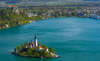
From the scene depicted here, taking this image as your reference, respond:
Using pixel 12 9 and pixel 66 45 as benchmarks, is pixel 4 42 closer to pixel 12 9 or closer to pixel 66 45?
pixel 66 45

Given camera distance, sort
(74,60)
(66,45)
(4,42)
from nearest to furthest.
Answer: (74,60), (66,45), (4,42)

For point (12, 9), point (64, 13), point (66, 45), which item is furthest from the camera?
point (64, 13)

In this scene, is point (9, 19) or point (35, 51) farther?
point (9, 19)

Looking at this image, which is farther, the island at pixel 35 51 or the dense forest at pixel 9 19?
the dense forest at pixel 9 19

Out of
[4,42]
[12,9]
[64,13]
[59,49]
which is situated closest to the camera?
[59,49]

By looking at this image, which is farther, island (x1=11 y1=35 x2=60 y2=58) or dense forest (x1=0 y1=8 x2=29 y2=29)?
dense forest (x1=0 y1=8 x2=29 y2=29)

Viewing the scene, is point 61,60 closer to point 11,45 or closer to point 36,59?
point 36,59

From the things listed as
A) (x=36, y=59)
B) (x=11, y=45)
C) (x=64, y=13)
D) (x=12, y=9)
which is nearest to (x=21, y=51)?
(x=36, y=59)

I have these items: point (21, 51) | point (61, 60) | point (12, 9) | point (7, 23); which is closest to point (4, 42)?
point (21, 51)

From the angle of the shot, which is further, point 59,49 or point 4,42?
point 4,42
